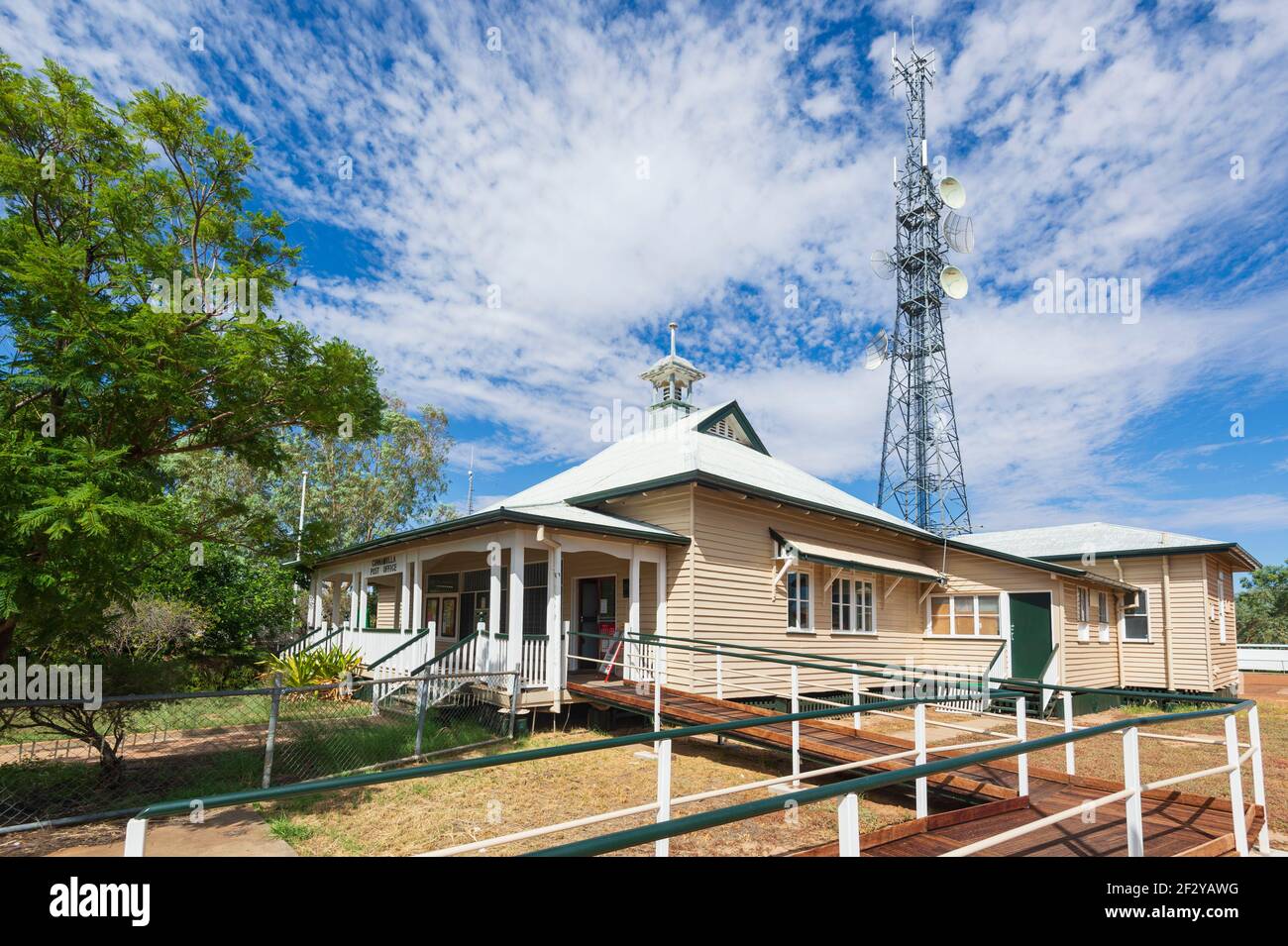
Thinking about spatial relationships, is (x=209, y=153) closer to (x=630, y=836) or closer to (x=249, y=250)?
(x=249, y=250)

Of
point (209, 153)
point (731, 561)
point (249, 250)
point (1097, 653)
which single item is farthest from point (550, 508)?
point (1097, 653)

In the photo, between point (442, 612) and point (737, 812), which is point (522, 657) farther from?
point (737, 812)

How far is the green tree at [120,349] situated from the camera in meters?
6.66

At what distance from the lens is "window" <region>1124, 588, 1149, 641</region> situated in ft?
68.5

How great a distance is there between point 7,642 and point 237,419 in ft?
10.9

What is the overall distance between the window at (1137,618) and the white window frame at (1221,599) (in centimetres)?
339

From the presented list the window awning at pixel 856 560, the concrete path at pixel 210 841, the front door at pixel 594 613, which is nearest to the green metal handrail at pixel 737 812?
the concrete path at pixel 210 841

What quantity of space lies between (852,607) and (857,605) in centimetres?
30

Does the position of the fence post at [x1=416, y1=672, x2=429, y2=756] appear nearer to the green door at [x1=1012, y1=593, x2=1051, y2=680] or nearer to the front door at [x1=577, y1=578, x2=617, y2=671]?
the front door at [x1=577, y1=578, x2=617, y2=671]

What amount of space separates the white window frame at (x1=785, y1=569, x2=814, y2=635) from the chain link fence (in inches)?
251

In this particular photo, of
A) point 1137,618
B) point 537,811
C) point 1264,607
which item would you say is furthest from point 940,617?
point 1264,607

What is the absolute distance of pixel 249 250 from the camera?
9.48 meters

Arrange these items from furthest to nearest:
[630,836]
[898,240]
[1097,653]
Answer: [898,240] < [1097,653] < [630,836]

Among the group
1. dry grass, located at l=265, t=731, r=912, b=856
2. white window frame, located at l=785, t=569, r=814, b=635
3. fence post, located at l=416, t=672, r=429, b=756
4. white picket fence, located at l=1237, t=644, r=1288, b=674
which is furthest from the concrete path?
white picket fence, located at l=1237, t=644, r=1288, b=674
